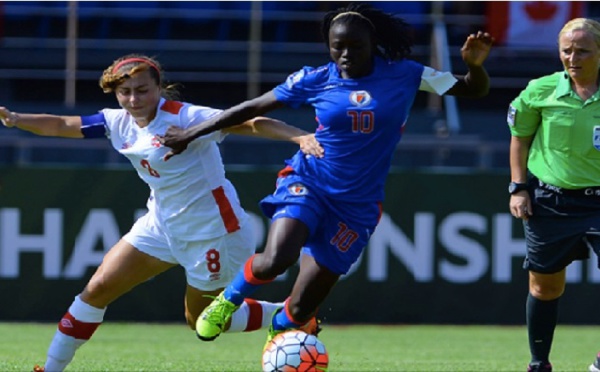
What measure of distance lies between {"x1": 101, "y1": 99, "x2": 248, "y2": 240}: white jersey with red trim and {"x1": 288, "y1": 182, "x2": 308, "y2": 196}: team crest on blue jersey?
26.0 inches

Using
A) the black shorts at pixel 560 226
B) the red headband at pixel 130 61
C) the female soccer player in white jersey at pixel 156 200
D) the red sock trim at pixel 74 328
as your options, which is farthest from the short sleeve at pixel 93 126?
the black shorts at pixel 560 226

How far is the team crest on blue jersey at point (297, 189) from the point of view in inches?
269

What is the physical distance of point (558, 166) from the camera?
731cm

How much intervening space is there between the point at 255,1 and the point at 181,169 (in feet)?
35.5

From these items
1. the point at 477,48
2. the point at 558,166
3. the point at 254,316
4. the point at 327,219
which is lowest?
the point at 254,316

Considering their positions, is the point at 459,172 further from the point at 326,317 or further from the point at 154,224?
the point at 154,224

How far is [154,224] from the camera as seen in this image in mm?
7355

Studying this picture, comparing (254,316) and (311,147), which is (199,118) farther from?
(254,316)

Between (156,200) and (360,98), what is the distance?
5.09 ft

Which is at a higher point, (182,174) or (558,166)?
(558,166)

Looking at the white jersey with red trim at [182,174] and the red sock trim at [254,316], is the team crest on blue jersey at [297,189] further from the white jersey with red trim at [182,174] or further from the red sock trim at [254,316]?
the red sock trim at [254,316]

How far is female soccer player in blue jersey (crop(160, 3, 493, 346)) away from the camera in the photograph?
6.77 m

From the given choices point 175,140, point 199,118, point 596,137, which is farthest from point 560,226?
point 175,140

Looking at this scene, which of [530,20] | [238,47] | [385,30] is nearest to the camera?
[385,30]
